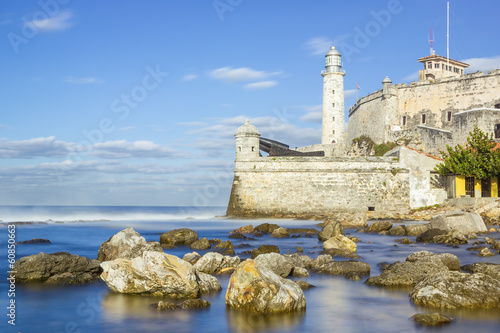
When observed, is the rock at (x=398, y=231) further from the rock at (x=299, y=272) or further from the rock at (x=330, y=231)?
the rock at (x=299, y=272)

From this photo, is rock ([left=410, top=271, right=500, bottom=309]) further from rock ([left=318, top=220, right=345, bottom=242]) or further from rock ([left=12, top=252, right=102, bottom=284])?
rock ([left=318, top=220, right=345, bottom=242])

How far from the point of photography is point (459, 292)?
25.6 ft

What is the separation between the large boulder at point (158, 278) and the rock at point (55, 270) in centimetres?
147

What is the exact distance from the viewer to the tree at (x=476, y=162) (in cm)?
2662

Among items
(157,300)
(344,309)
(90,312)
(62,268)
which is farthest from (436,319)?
(62,268)

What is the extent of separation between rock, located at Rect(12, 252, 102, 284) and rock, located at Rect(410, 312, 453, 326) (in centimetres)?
659

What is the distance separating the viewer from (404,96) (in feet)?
134

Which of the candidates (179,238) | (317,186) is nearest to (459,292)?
(179,238)

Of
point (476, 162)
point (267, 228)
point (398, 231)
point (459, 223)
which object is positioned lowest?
point (267, 228)

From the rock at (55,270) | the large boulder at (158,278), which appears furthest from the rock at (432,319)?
the rock at (55,270)

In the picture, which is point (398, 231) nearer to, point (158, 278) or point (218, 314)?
point (158, 278)

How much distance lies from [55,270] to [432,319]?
7455 mm

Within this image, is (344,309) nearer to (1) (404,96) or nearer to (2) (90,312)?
(2) (90,312)

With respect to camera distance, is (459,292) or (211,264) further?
(211,264)
